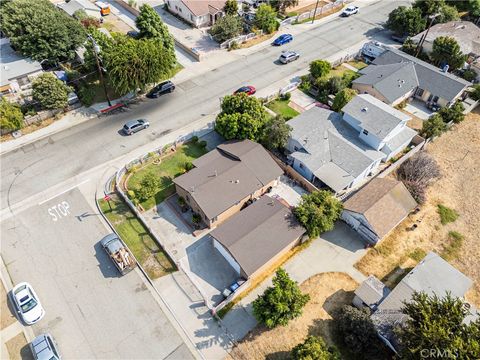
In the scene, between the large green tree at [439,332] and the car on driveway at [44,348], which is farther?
the car on driveway at [44,348]

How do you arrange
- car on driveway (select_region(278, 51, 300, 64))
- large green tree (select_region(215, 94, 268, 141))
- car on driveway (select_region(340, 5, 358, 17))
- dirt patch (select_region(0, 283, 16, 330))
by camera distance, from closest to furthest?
dirt patch (select_region(0, 283, 16, 330)) < large green tree (select_region(215, 94, 268, 141)) < car on driveway (select_region(278, 51, 300, 64)) < car on driveway (select_region(340, 5, 358, 17))

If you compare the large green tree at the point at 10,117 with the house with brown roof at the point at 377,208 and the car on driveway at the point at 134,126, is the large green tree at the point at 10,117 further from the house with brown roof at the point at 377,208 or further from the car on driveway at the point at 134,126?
the house with brown roof at the point at 377,208

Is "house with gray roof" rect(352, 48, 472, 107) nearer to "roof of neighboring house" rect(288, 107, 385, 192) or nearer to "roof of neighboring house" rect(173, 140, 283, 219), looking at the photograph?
"roof of neighboring house" rect(288, 107, 385, 192)

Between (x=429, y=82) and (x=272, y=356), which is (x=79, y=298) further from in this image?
(x=429, y=82)

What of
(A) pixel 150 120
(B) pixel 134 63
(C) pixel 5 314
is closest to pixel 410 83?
(A) pixel 150 120

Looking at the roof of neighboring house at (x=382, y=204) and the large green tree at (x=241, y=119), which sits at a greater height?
the large green tree at (x=241, y=119)

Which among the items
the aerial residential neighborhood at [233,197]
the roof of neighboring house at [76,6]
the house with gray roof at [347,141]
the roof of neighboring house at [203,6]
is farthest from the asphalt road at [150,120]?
the roof of neighboring house at [76,6]

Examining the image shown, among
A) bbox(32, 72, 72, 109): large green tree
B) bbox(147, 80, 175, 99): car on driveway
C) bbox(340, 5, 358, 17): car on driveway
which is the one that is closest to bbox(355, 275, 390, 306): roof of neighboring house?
bbox(147, 80, 175, 99): car on driveway
